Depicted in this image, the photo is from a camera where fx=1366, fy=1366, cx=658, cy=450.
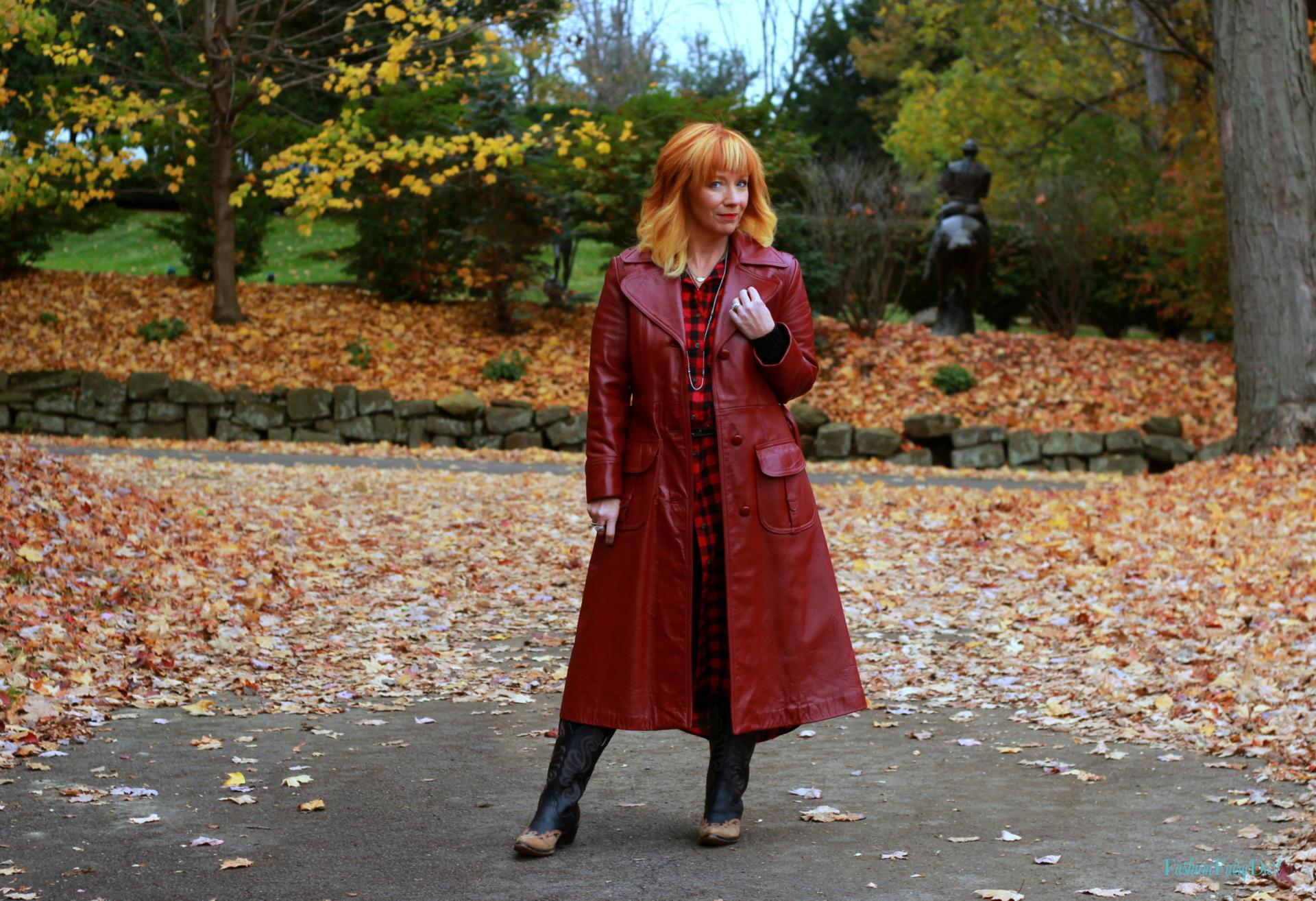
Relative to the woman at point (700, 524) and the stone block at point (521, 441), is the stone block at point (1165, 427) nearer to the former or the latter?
the stone block at point (521, 441)

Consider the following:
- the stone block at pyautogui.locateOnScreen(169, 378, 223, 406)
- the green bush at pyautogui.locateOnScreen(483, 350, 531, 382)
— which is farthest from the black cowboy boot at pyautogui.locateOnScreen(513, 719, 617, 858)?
the green bush at pyautogui.locateOnScreen(483, 350, 531, 382)

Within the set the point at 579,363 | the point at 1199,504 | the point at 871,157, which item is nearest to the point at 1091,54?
the point at 871,157

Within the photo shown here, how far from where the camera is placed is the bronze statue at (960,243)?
17.4 meters

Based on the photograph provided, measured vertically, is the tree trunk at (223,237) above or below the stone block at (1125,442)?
above

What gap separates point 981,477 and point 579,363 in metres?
5.48

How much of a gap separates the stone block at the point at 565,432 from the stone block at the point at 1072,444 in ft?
16.7

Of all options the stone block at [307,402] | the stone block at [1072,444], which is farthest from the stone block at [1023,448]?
the stone block at [307,402]

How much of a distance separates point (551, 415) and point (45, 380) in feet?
18.7

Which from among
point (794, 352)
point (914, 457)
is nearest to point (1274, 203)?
point (914, 457)

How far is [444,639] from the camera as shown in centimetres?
657

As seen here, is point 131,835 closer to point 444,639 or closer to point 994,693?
point 444,639

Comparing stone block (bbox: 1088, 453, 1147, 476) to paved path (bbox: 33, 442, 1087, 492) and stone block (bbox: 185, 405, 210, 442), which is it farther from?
stone block (bbox: 185, 405, 210, 442)

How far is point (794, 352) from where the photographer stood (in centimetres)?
366

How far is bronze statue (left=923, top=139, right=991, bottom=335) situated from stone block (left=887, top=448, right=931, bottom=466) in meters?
3.29
